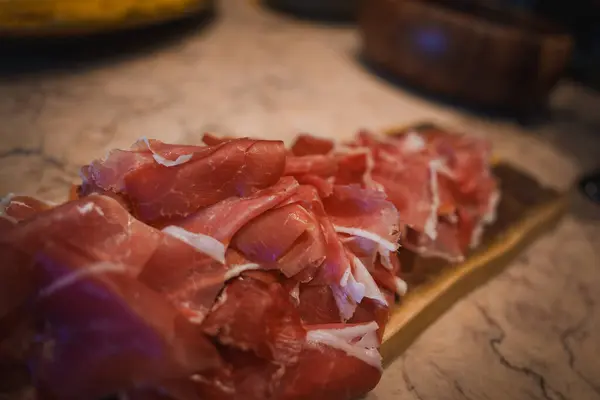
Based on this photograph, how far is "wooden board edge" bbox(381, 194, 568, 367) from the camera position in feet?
3.80

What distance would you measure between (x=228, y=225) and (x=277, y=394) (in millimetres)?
313

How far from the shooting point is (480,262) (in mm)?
1382

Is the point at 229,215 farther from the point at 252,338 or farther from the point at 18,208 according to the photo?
the point at 18,208

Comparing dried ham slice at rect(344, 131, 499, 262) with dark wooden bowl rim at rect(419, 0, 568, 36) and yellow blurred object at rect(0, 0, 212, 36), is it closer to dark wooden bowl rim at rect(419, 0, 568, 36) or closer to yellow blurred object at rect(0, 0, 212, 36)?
dark wooden bowl rim at rect(419, 0, 568, 36)

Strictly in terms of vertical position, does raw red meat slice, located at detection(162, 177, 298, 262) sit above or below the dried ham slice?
above

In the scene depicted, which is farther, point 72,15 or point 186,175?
point 72,15

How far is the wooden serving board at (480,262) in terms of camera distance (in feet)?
3.87

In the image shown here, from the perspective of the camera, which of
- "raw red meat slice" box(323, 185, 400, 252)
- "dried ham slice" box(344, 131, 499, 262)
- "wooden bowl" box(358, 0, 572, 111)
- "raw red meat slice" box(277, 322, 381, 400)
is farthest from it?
"wooden bowl" box(358, 0, 572, 111)

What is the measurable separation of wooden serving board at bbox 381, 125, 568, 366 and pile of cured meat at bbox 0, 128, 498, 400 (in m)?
0.06

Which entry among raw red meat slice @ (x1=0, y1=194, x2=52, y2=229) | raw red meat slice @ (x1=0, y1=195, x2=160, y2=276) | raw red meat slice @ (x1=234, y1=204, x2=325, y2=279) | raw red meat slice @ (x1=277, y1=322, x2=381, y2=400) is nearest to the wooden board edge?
raw red meat slice @ (x1=277, y1=322, x2=381, y2=400)

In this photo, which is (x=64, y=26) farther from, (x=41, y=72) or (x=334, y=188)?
(x=334, y=188)

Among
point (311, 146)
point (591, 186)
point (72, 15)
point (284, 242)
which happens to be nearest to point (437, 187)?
point (311, 146)

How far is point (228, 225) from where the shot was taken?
100 centimetres

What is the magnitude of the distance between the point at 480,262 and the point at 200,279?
2.57 ft
